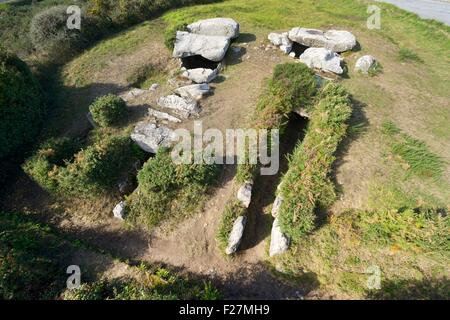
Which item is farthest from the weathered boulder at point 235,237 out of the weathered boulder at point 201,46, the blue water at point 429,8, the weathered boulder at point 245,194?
the blue water at point 429,8

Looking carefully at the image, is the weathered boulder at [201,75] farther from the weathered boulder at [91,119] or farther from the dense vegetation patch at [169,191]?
the dense vegetation patch at [169,191]

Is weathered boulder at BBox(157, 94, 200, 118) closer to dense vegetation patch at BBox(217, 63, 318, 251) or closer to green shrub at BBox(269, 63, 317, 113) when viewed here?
dense vegetation patch at BBox(217, 63, 318, 251)

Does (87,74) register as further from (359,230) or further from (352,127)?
(359,230)

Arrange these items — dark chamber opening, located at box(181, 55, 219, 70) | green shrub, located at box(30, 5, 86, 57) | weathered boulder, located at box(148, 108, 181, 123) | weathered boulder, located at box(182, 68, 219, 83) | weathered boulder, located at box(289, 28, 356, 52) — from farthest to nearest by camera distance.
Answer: green shrub, located at box(30, 5, 86, 57)
weathered boulder, located at box(289, 28, 356, 52)
dark chamber opening, located at box(181, 55, 219, 70)
weathered boulder, located at box(182, 68, 219, 83)
weathered boulder, located at box(148, 108, 181, 123)

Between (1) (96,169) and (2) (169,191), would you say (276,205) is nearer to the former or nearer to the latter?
(2) (169,191)

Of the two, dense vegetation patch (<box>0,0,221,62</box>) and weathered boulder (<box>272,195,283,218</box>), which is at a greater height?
dense vegetation patch (<box>0,0,221,62</box>)

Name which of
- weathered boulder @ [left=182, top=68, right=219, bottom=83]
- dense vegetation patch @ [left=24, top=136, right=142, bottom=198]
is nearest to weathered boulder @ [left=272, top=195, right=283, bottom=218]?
dense vegetation patch @ [left=24, top=136, right=142, bottom=198]
